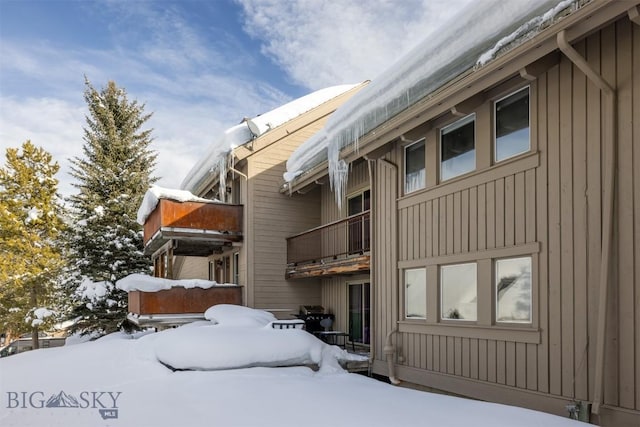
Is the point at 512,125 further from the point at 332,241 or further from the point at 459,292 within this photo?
the point at 332,241

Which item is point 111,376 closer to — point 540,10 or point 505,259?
point 505,259

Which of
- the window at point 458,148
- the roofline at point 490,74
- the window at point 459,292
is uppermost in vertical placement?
the roofline at point 490,74

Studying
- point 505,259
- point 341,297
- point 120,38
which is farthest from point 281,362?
point 120,38

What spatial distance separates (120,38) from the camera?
898cm

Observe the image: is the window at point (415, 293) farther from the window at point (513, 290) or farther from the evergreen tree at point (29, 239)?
the evergreen tree at point (29, 239)

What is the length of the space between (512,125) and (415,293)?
10.5 ft

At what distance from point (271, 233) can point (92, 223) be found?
10.3 meters

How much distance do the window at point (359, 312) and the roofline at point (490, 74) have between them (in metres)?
3.19

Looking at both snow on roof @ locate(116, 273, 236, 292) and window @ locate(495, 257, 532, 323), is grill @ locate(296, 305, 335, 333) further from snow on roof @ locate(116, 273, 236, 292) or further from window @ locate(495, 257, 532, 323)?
window @ locate(495, 257, 532, 323)

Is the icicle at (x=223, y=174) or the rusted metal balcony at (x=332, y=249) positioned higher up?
the icicle at (x=223, y=174)

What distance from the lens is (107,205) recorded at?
19.3 m

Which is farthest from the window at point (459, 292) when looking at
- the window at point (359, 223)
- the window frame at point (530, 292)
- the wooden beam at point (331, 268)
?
the window at point (359, 223)

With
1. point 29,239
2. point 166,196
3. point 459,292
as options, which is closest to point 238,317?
point 166,196

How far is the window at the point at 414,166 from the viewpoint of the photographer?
7.96 metres
